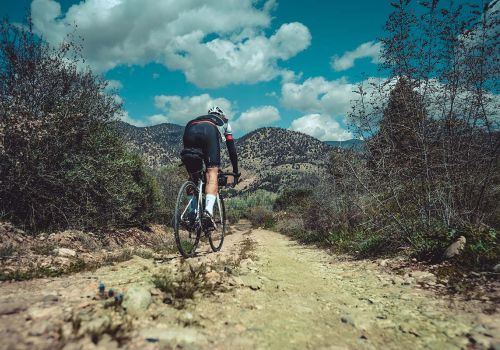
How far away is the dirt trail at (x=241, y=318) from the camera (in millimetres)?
2180

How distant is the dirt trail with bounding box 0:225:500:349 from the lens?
2.18 m

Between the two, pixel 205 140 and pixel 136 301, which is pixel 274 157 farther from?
pixel 136 301

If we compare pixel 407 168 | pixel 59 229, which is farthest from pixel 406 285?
pixel 59 229

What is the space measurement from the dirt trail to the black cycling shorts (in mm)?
2176

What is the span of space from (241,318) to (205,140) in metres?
3.34

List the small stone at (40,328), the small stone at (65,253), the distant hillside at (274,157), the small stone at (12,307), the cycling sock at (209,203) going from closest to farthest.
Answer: the small stone at (40,328) < the small stone at (12,307) < the small stone at (65,253) < the cycling sock at (209,203) < the distant hillside at (274,157)

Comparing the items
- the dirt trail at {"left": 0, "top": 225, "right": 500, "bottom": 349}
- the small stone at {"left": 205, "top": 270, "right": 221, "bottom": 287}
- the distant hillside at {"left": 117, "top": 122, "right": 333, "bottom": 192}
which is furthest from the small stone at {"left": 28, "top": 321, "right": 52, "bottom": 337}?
the distant hillside at {"left": 117, "top": 122, "right": 333, "bottom": 192}

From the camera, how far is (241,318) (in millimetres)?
2814

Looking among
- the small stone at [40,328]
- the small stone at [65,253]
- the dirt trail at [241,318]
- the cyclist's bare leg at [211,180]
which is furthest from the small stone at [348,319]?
the small stone at [65,253]

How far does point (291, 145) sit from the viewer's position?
176 m

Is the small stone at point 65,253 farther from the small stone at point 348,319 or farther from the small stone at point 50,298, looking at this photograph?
the small stone at point 348,319

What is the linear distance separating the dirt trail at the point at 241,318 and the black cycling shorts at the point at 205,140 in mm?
2176

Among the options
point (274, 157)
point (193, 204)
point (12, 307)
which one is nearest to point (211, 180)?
point (193, 204)

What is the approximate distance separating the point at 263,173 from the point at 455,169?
15485 cm
